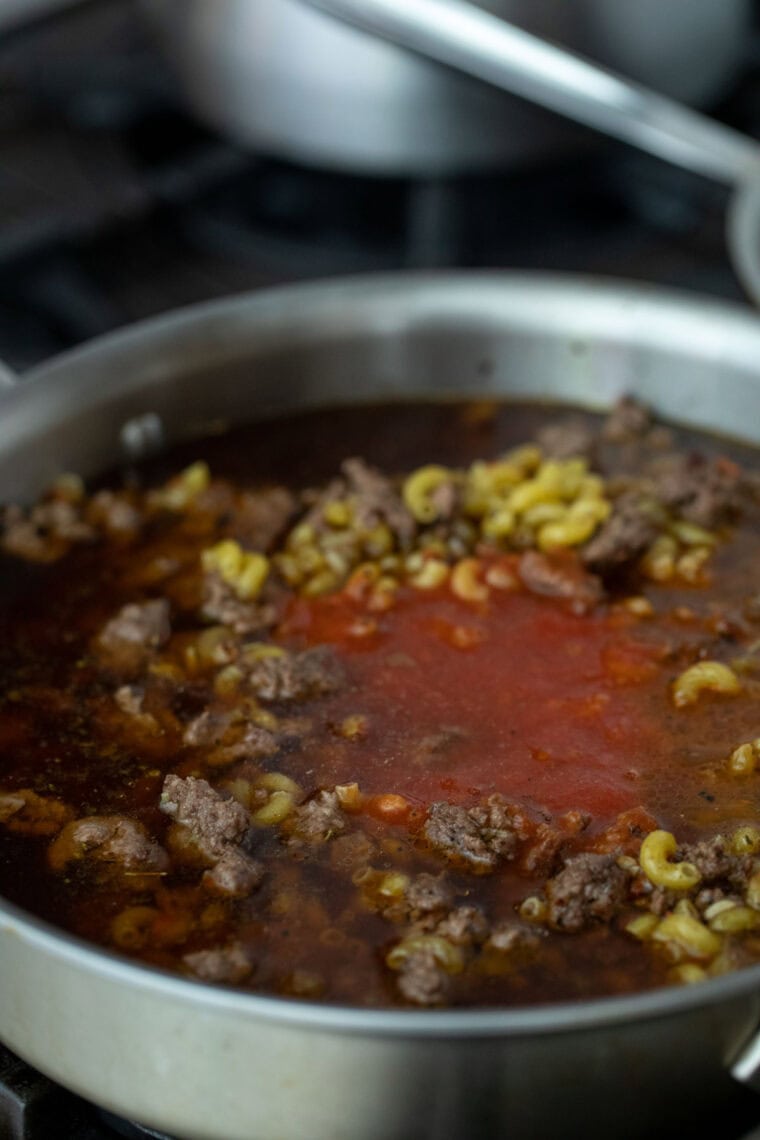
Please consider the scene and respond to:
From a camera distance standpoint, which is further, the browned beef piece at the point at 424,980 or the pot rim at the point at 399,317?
the pot rim at the point at 399,317

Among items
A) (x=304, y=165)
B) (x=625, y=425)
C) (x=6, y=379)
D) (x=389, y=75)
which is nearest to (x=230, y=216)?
(x=304, y=165)

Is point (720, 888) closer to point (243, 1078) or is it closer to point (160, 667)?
point (243, 1078)

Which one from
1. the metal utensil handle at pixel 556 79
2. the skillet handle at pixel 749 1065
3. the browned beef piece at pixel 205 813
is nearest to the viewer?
the skillet handle at pixel 749 1065

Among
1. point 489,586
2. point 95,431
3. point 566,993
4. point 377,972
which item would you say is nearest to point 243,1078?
point 377,972

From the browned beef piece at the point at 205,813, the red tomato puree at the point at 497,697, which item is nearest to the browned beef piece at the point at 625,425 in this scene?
the red tomato puree at the point at 497,697

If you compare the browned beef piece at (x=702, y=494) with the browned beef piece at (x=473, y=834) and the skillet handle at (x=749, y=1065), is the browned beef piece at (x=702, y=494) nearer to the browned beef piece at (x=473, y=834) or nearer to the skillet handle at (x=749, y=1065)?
the browned beef piece at (x=473, y=834)

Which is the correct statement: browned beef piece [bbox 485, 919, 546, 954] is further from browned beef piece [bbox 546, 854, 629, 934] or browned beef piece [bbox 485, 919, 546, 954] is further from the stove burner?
the stove burner

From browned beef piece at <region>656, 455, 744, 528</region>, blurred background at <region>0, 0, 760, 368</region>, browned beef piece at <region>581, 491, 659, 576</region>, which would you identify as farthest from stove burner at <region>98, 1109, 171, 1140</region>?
blurred background at <region>0, 0, 760, 368</region>
